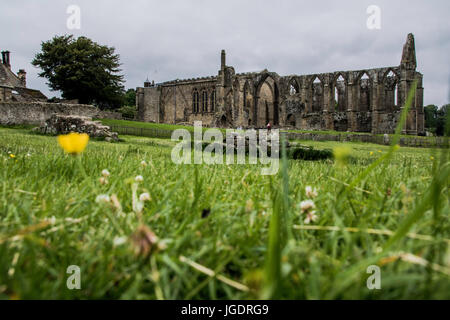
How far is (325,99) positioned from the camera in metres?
41.6

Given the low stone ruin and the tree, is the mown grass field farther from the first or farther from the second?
the tree

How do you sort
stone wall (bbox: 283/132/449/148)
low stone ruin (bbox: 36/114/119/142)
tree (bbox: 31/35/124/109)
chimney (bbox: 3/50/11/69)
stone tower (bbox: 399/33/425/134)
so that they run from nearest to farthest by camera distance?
low stone ruin (bbox: 36/114/119/142) < stone wall (bbox: 283/132/449/148) < stone tower (bbox: 399/33/425/134) < tree (bbox: 31/35/124/109) < chimney (bbox: 3/50/11/69)

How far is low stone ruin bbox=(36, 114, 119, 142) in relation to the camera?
13.3 metres

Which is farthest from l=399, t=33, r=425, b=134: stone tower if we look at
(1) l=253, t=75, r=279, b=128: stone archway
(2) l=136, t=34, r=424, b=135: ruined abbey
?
(1) l=253, t=75, r=279, b=128: stone archway

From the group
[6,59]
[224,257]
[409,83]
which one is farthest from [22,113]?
[409,83]

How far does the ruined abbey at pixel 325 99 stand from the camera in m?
39.0

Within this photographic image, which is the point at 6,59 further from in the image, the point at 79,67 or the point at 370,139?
the point at 370,139

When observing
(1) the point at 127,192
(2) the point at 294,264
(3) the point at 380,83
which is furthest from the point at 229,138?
(3) the point at 380,83

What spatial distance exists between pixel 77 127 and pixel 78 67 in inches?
1262

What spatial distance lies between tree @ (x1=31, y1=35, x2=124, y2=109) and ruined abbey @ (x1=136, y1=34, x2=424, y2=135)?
50.5 feet
